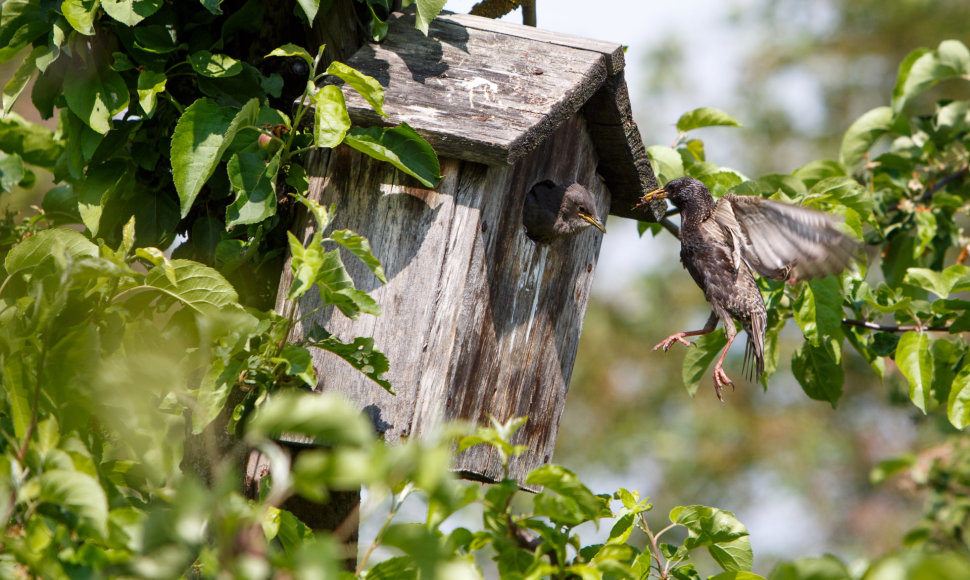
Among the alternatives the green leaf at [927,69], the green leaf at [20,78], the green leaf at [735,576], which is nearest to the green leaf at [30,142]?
the green leaf at [20,78]

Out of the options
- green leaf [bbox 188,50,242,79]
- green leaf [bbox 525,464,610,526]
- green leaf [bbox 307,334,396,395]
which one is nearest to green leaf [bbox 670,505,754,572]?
green leaf [bbox 525,464,610,526]

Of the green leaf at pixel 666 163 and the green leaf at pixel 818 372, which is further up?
the green leaf at pixel 666 163

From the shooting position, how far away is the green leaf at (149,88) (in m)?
2.23

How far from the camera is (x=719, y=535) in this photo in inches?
79.0

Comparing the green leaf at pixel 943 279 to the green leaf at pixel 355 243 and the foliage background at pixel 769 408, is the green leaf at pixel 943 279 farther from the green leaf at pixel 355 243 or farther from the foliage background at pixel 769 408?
the foliage background at pixel 769 408

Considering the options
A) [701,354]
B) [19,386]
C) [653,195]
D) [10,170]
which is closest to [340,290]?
[19,386]

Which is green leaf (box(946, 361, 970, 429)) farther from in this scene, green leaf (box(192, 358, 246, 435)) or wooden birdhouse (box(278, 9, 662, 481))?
green leaf (box(192, 358, 246, 435))

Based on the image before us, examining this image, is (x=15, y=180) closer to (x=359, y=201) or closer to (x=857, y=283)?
(x=359, y=201)

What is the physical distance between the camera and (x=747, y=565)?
2033 mm

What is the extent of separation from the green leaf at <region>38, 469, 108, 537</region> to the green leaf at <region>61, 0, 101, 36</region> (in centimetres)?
120

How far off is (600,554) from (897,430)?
12.8 meters

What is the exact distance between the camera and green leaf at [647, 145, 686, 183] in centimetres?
314

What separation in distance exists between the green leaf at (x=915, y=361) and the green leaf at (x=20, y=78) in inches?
96.0

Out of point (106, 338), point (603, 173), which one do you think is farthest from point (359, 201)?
point (603, 173)
